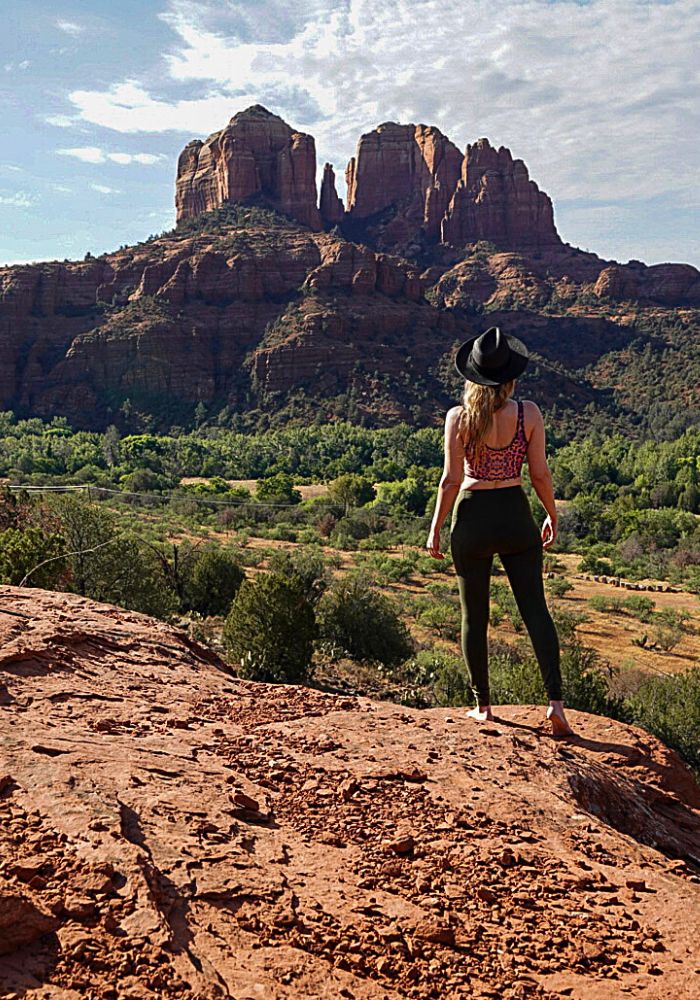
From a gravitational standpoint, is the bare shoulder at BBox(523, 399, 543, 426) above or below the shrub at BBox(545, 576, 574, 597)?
above

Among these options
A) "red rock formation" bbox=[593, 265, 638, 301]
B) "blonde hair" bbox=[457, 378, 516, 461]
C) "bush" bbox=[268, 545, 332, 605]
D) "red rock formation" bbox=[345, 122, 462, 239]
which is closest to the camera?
"blonde hair" bbox=[457, 378, 516, 461]

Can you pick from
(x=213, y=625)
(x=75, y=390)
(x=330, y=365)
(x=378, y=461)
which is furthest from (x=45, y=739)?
(x=75, y=390)

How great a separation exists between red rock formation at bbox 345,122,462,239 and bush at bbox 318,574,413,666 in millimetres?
101549

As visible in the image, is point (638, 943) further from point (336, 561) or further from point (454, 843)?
point (336, 561)

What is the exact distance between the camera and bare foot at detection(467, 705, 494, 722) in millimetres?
4161

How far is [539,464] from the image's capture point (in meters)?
4.18

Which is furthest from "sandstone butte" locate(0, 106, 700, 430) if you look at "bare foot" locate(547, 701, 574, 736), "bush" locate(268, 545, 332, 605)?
"bare foot" locate(547, 701, 574, 736)

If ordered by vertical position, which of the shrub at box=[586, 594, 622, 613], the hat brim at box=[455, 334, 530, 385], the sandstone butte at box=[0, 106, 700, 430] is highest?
the sandstone butte at box=[0, 106, 700, 430]

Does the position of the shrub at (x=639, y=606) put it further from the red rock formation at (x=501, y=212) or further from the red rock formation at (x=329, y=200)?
the red rock formation at (x=329, y=200)

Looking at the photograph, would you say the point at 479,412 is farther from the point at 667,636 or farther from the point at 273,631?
the point at 667,636

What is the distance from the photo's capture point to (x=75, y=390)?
72.1m

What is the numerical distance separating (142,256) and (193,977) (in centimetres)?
8513

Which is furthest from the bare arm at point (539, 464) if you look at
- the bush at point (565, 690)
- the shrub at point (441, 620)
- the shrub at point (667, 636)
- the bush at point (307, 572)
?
the shrub at point (667, 636)

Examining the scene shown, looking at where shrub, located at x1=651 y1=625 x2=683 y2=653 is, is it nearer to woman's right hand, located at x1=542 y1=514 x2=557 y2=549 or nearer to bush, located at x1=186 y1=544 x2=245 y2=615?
bush, located at x1=186 y1=544 x2=245 y2=615
